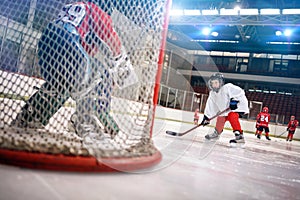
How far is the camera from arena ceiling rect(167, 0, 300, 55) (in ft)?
28.6

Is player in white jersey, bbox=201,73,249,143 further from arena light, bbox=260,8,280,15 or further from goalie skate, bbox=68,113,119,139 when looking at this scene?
arena light, bbox=260,8,280,15

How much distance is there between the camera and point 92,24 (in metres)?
1.34

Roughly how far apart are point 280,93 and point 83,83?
13829 millimetres

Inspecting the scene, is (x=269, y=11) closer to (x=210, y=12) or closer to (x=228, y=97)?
(x=210, y=12)

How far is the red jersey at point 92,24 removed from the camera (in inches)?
52.6

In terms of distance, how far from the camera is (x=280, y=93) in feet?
44.4

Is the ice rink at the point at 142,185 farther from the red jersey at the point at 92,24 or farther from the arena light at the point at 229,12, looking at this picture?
the arena light at the point at 229,12

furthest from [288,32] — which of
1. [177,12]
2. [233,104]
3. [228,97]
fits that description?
[233,104]

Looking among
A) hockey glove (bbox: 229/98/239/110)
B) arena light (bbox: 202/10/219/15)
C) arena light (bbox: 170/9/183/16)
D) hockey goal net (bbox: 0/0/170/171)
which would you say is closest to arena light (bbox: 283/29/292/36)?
arena light (bbox: 202/10/219/15)

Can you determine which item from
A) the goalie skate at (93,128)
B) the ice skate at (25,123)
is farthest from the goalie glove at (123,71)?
the ice skate at (25,123)

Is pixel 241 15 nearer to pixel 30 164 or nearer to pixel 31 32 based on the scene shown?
pixel 31 32

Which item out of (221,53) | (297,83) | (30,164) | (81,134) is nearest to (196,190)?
(30,164)

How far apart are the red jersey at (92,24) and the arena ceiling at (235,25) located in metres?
8.09

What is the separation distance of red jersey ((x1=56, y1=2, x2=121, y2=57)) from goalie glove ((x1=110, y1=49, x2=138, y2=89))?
0.04 m
